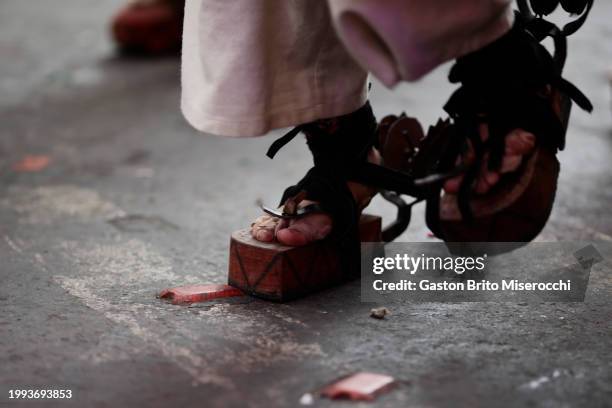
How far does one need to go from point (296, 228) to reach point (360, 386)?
1.35 ft

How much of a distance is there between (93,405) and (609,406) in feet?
2.36

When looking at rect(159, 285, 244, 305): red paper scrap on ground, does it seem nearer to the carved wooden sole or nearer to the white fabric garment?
the carved wooden sole

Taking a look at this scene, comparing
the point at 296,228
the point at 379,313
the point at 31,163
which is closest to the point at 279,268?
the point at 296,228

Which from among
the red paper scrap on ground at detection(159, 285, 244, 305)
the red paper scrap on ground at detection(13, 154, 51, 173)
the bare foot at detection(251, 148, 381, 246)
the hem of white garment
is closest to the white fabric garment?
the hem of white garment

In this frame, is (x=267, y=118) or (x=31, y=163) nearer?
(x=267, y=118)

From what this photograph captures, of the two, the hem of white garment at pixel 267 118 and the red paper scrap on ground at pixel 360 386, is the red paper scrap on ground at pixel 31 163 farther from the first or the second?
the red paper scrap on ground at pixel 360 386

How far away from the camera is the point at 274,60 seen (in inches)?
59.6

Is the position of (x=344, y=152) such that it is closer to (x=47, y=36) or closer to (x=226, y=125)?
(x=226, y=125)

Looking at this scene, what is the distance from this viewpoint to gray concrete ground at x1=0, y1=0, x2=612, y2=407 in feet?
4.27

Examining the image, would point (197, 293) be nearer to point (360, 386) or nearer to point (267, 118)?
point (267, 118)

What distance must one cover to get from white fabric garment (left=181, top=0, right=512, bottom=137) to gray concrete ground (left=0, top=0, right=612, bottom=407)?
1.17 ft

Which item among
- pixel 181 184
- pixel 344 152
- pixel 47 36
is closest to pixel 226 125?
pixel 344 152

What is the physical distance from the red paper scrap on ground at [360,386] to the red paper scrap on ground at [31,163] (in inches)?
64.4

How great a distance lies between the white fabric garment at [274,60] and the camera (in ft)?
4.46
